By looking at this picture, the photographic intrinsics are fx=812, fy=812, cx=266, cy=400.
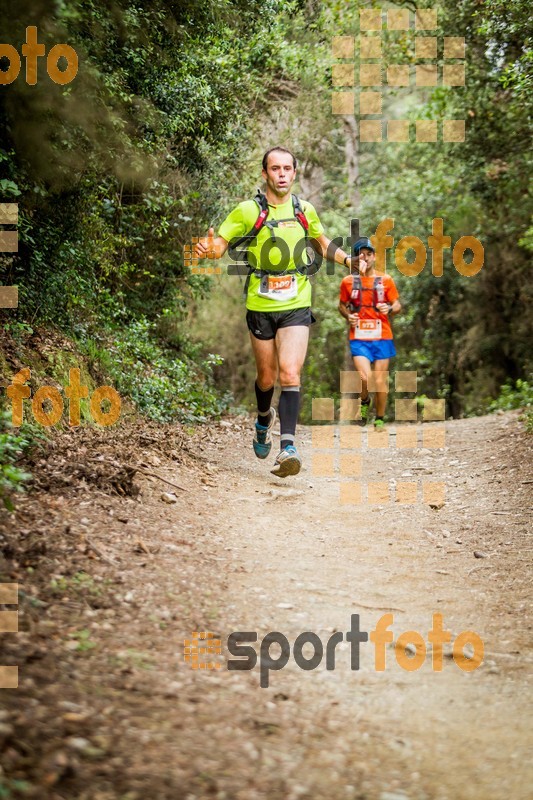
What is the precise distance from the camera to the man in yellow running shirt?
6.68 m

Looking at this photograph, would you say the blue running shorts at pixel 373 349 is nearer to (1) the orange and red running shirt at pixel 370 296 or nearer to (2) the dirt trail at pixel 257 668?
(1) the orange and red running shirt at pixel 370 296

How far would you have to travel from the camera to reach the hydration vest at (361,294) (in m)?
10.3

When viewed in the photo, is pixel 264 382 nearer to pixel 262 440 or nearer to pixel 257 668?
pixel 262 440

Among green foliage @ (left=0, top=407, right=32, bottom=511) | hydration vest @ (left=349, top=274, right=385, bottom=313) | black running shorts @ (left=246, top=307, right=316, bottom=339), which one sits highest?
hydration vest @ (left=349, top=274, right=385, bottom=313)

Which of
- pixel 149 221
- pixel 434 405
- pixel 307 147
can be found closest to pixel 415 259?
pixel 434 405

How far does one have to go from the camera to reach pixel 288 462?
665 centimetres

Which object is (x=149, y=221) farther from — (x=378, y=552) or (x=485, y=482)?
(x=378, y=552)
